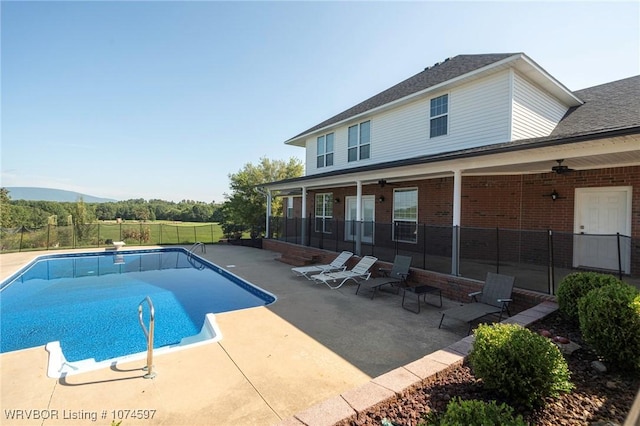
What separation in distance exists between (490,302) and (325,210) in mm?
12485

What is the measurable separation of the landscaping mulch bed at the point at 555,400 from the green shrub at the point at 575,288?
151cm

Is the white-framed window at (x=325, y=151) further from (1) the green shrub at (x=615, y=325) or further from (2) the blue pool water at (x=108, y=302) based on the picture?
(1) the green shrub at (x=615, y=325)

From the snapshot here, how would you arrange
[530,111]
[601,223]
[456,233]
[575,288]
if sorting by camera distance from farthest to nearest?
[530,111] → [601,223] → [456,233] → [575,288]

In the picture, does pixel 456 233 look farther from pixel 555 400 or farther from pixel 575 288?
pixel 555 400

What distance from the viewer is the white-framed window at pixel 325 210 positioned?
17.6m

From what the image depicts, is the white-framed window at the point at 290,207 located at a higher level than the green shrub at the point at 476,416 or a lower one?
higher

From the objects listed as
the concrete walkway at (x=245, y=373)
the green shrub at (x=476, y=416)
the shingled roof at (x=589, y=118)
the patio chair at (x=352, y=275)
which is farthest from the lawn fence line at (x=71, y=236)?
the green shrub at (x=476, y=416)

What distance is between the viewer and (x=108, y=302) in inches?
330

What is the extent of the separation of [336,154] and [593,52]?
418 inches

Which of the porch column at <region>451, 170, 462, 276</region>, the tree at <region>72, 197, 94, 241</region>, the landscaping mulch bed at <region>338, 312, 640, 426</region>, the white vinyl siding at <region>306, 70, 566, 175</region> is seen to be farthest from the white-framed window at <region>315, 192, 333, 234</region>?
the tree at <region>72, 197, 94, 241</region>

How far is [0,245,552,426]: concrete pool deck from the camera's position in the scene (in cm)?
321

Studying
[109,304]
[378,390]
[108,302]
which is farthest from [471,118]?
[108,302]

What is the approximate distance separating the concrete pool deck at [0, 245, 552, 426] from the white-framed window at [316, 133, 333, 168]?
440 inches

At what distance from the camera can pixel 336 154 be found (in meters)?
16.1
